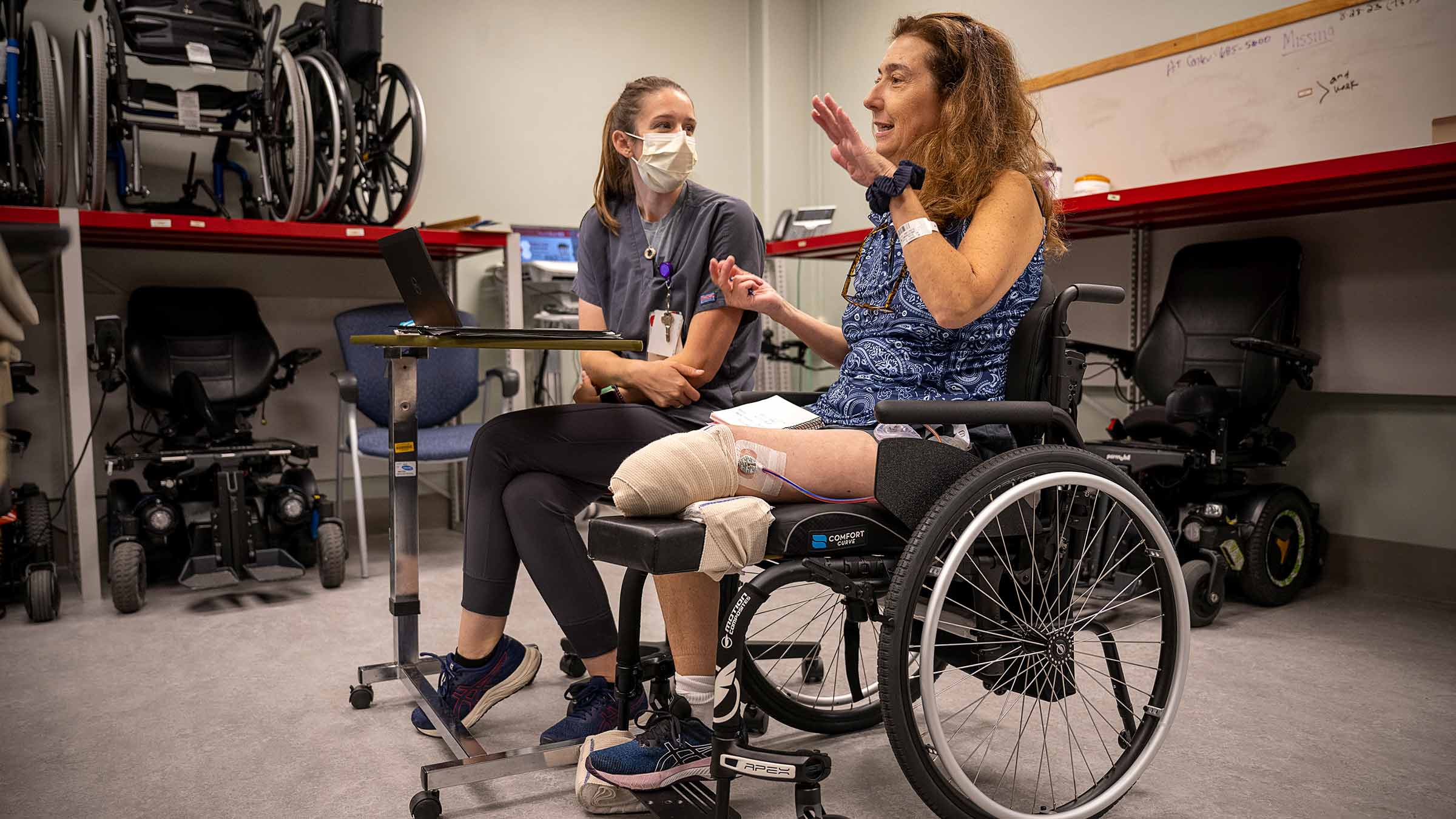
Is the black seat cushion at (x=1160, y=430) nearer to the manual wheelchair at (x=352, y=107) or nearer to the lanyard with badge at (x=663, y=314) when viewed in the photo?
the lanyard with badge at (x=663, y=314)

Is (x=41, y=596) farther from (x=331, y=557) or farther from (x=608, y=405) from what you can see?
(x=608, y=405)

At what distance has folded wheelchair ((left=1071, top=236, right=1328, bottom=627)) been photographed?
2.71 m

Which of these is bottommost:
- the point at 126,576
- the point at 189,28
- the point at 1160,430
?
the point at 126,576

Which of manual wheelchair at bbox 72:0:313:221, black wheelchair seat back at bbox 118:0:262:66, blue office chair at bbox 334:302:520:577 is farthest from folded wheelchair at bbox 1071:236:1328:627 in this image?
black wheelchair seat back at bbox 118:0:262:66

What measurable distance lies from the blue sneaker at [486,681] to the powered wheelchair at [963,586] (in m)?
0.27

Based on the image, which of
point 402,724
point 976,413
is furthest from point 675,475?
point 402,724

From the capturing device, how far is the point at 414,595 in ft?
6.34

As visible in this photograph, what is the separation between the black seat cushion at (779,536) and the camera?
3.89 feet

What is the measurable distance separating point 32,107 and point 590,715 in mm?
3111

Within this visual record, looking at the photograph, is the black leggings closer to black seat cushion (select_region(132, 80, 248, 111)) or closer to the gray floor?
the gray floor

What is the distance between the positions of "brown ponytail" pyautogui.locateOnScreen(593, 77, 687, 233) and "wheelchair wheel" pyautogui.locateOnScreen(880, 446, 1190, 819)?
3.34 ft

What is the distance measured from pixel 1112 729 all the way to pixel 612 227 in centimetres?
139

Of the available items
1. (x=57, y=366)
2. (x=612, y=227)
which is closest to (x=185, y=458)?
(x=57, y=366)

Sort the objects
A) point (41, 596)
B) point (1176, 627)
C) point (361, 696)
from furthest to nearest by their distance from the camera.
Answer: point (41, 596) < point (361, 696) < point (1176, 627)
